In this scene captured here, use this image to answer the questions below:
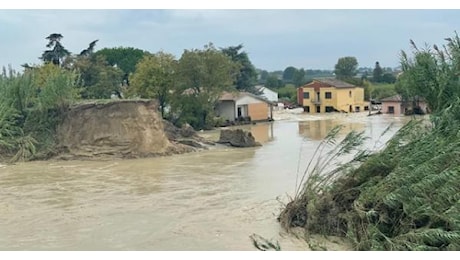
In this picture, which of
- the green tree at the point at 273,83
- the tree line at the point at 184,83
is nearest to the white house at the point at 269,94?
the green tree at the point at 273,83

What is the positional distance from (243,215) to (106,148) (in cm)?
1300

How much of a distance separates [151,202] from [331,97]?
1660 inches

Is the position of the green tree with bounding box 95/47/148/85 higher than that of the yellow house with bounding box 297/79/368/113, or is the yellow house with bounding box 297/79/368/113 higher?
the green tree with bounding box 95/47/148/85

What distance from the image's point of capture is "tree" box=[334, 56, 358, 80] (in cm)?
7994

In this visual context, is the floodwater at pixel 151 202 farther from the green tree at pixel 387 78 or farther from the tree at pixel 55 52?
the green tree at pixel 387 78

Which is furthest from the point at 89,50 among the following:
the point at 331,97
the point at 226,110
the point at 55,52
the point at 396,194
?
the point at 396,194

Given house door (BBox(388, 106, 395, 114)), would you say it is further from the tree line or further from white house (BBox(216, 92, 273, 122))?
the tree line

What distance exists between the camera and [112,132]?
24.1 m

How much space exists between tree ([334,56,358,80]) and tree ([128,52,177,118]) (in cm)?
4505

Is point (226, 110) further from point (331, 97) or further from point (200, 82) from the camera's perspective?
point (331, 97)

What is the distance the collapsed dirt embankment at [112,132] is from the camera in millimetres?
23672

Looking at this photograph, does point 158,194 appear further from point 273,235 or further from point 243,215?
point 273,235

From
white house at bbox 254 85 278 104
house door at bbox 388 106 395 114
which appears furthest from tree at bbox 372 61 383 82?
house door at bbox 388 106 395 114

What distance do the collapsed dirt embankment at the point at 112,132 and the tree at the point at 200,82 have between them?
43.0ft
